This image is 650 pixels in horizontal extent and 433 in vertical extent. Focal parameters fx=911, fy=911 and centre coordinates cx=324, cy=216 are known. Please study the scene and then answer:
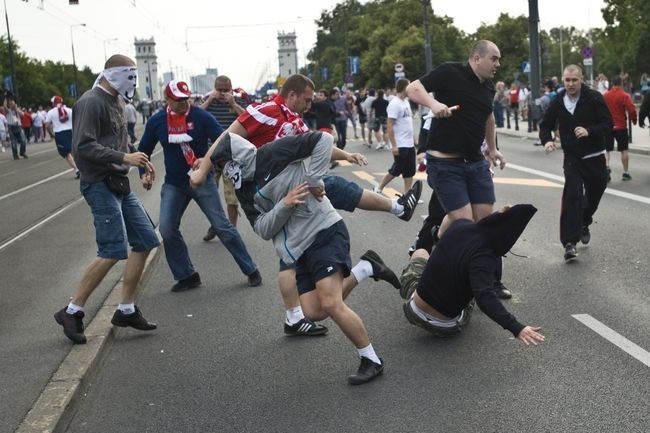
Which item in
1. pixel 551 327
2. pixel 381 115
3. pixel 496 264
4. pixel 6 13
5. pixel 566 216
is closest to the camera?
pixel 496 264

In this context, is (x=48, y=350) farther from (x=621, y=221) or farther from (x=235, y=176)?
(x=621, y=221)

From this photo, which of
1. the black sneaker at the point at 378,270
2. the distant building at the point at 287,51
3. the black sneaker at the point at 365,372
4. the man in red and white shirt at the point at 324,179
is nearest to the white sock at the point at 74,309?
the man in red and white shirt at the point at 324,179

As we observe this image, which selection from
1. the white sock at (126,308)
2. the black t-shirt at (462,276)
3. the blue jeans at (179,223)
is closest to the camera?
the black t-shirt at (462,276)

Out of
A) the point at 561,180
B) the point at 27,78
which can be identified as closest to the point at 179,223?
the point at 561,180

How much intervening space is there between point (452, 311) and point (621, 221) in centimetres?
569

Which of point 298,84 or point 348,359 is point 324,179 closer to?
point 298,84

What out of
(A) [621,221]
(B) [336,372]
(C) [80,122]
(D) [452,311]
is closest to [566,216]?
(A) [621,221]

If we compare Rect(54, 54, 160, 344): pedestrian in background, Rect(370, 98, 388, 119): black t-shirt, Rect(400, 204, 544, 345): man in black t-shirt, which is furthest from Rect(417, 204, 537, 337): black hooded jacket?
Rect(370, 98, 388, 119): black t-shirt

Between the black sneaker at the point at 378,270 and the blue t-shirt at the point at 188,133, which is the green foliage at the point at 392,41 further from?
the black sneaker at the point at 378,270

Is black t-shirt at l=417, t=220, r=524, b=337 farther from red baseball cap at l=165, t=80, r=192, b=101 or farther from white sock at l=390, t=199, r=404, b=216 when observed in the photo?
red baseball cap at l=165, t=80, r=192, b=101

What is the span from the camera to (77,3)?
27047 mm

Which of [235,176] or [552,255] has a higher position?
[235,176]

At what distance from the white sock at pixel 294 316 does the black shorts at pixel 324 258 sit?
84 cm

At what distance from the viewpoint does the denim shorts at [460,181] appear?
6980 mm
